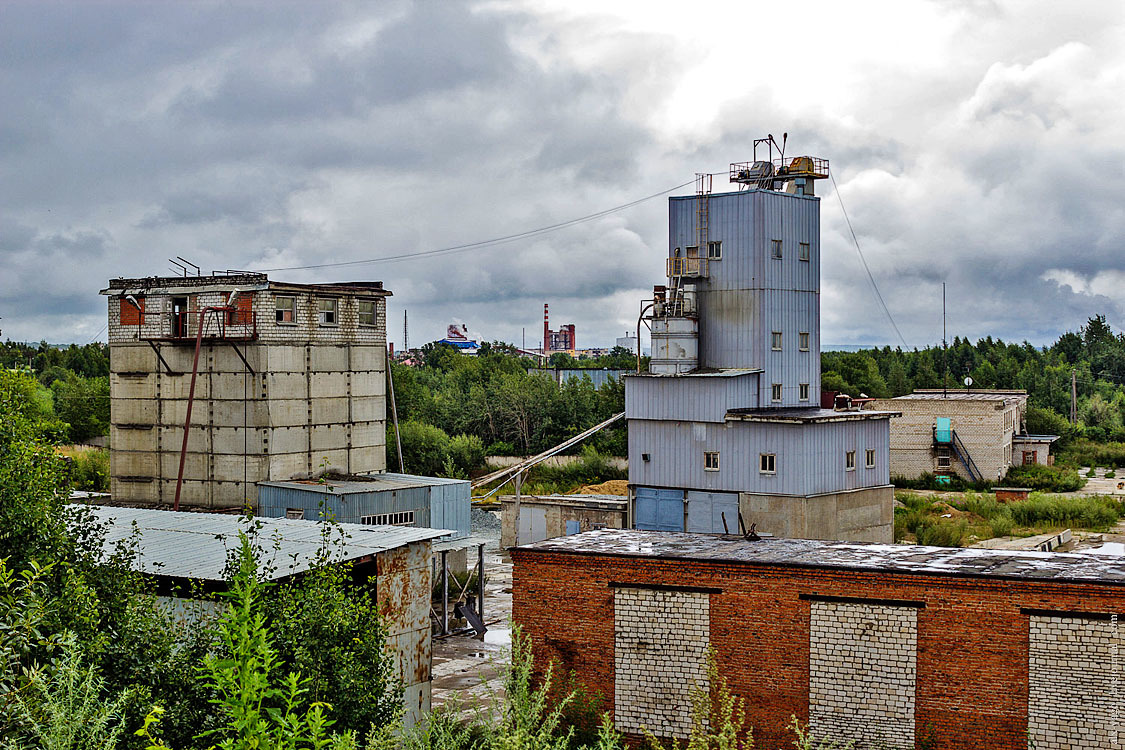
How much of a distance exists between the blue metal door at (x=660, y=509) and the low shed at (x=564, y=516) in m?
0.84

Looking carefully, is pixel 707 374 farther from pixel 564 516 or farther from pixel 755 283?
pixel 564 516

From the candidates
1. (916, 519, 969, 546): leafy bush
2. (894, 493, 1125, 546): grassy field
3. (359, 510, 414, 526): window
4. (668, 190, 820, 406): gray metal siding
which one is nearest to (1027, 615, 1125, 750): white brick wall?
(668, 190, 820, 406): gray metal siding

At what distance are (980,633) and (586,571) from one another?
6.22 meters

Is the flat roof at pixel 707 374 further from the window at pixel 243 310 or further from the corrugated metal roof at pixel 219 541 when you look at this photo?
the corrugated metal roof at pixel 219 541

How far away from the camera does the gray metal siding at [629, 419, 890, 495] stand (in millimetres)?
29688

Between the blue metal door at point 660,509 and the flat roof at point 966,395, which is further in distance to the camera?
the flat roof at point 966,395

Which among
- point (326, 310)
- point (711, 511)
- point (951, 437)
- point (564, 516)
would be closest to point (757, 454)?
point (711, 511)

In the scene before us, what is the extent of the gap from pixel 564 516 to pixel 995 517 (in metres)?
19.0

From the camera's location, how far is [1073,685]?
52.2 feet

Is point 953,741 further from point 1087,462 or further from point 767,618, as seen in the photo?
point 1087,462

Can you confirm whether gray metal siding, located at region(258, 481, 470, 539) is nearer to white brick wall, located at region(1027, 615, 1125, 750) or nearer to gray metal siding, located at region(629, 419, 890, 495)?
gray metal siding, located at region(629, 419, 890, 495)

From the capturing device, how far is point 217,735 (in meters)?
11.2

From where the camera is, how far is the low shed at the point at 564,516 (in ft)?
112

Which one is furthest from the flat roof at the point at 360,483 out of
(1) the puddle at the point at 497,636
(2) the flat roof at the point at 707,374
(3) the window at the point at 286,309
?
(2) the flat roof at the point at 707,374
